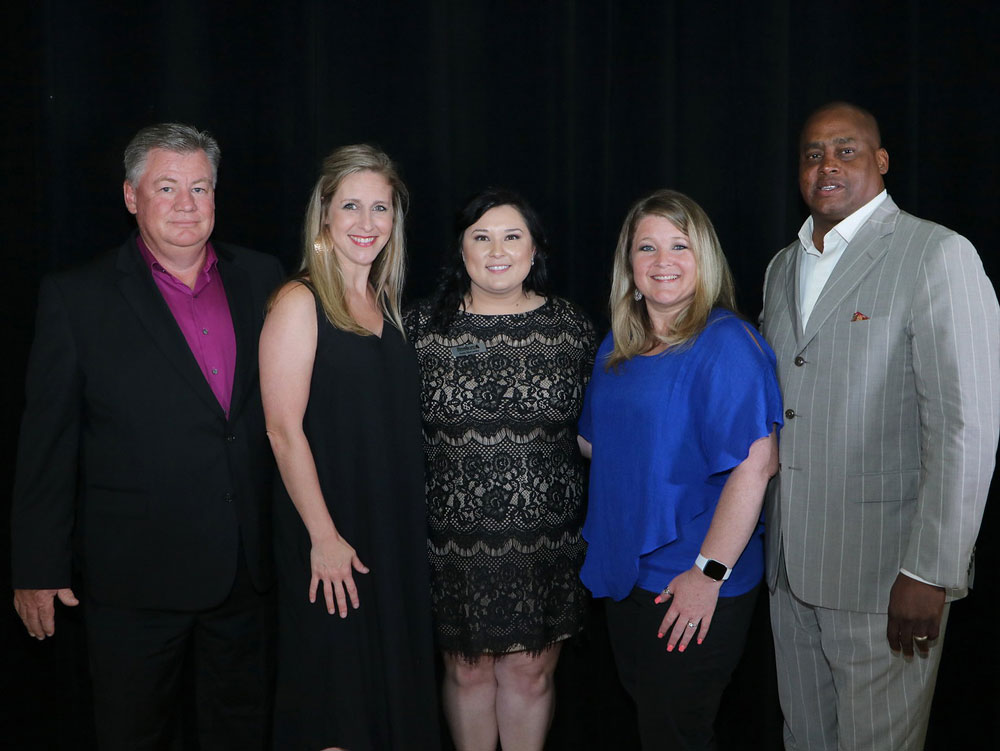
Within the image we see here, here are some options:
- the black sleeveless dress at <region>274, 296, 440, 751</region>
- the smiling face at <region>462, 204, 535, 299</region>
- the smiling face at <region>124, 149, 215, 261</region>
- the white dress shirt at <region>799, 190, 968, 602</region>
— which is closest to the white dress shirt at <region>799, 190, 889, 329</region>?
the white dress shirt at <region>799, 190, 968, 602</region>

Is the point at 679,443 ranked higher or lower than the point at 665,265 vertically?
lower

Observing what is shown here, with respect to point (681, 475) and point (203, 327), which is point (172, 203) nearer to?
point (203, 327)

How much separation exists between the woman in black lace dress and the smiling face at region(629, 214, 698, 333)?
0.33 m

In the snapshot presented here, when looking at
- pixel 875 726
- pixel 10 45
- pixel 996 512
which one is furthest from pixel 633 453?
pixel 10 45

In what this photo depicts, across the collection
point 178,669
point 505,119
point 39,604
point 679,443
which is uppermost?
point 505,119

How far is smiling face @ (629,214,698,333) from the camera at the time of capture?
2004mm

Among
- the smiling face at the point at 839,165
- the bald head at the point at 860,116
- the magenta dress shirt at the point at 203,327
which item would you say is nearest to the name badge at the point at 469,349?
the magenta dress shirt at the point at 203,327

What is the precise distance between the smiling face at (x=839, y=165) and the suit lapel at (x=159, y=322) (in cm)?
152

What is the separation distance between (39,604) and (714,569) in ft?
5.29

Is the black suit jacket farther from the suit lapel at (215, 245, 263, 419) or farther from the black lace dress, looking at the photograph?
the black lace dress

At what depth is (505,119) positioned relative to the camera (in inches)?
106

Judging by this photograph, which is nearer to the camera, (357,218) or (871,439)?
(871,439)

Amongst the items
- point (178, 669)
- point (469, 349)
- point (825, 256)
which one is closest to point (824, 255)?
point (825, 256)

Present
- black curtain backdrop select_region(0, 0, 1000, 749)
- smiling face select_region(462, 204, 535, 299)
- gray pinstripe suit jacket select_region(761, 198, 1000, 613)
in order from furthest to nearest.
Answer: black curtain backdrop select_region(0, 0, 1000, 749) < smiling face select_region(462, 204, 535, 299) < gray pinstripe suit jacket select_region(761, 198, 1000, 613)
